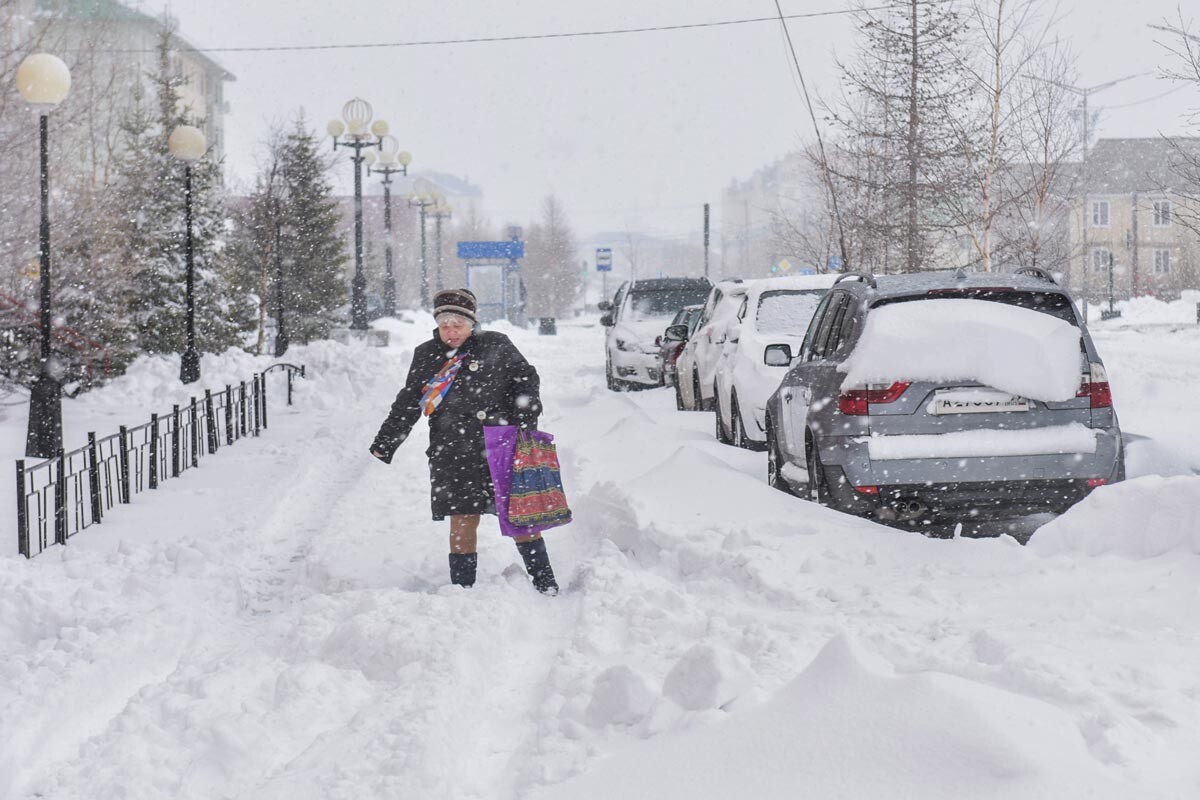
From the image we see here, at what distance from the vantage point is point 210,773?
4.15 meters

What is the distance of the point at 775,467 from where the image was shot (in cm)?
945

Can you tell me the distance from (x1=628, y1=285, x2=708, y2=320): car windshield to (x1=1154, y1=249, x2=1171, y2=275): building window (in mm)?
64245

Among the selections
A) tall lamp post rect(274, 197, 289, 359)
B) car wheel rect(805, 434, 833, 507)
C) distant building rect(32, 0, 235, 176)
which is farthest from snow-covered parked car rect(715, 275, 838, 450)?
distant building rect(32, 0, 235, 176)

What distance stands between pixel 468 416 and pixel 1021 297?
10.8 ft

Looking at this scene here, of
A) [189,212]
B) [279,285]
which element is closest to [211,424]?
[189,212]

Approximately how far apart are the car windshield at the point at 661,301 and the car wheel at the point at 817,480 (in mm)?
13983

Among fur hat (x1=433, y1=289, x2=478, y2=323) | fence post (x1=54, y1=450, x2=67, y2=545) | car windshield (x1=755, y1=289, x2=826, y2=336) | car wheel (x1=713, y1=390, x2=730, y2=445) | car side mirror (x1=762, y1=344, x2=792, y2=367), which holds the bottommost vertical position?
fence post (x1=54, y1=450, x2=67, y2=545)

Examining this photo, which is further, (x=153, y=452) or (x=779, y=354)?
(x=153, y=452)

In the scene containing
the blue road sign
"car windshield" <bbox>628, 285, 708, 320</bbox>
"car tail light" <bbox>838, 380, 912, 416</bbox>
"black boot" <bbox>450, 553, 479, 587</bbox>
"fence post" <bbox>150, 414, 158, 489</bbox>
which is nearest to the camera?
"black boot" <bbox>450, 553, 479, 587</bbox>

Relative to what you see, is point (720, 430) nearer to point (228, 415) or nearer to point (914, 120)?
point (228, 415)

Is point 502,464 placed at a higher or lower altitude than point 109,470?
higher

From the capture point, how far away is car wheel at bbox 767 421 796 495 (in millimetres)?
9242

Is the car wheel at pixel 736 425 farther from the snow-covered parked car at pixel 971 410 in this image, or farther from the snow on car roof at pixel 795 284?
the snow-covered parked car at pixel 971 410

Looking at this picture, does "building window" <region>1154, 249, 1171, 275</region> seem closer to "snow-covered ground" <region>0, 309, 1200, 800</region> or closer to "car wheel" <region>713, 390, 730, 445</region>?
"car wheel" <region>713, 390, 730, 445</region>
